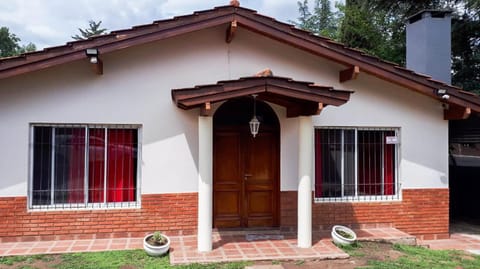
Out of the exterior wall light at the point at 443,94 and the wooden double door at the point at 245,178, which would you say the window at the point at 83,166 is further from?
the exterior wall light at the point at 443,94

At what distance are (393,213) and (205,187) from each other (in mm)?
4798

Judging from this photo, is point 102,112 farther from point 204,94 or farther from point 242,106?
point 242,106

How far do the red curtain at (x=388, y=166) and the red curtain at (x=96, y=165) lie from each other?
6.50m

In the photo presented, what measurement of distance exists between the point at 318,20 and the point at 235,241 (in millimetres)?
44099

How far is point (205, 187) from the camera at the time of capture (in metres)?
7.06

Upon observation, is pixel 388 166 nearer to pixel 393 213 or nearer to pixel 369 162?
pixel 369 162

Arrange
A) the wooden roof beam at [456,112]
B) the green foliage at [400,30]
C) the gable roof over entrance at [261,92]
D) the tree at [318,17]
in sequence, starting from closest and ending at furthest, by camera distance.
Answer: the gable roof over entrance at [261,92]
the wooden roof beam at [456,112]
the green foliage at [400,30]
the tree at [318,17]

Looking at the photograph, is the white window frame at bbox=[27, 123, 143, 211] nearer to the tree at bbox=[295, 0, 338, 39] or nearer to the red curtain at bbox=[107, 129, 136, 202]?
the red curtain at bbox=[107, 129, 136, 202]

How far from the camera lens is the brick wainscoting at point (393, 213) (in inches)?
337

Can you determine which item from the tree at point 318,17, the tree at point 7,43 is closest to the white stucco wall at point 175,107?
the tree at point 318,17

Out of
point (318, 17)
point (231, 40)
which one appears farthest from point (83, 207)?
point (318, 17)

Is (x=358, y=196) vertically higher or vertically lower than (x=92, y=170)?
lower

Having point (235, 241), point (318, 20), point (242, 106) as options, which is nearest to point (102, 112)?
point (242, 106)

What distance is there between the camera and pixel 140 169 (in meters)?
7.96
